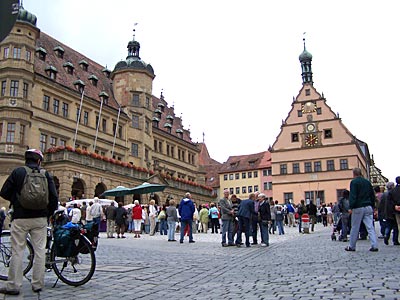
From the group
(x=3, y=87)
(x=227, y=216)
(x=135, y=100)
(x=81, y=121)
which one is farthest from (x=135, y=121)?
(x=227, y=216)

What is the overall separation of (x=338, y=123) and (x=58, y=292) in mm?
56681

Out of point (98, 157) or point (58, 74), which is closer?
point (98, 157)

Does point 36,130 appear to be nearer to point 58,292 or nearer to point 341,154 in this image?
point 58,292

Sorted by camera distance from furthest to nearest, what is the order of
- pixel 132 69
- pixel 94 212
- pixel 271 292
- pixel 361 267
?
pixel 132 69 < pixel 94 212 < pixel 361 267 < pixel 271 292

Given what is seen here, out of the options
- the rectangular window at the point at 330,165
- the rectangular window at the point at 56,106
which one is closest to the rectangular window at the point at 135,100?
the rectangular window at the point at 56,106

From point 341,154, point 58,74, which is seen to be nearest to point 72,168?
point 58,74

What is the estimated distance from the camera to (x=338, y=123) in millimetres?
59406

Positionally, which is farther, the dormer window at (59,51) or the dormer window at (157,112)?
the dormer window at (157,112)

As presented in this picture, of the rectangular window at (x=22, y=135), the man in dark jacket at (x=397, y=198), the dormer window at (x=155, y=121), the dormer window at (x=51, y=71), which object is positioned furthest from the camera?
the dormer window at (x=155, y=121)

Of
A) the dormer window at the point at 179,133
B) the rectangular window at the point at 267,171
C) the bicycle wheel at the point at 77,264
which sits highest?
the dormer window at the point at 179,133

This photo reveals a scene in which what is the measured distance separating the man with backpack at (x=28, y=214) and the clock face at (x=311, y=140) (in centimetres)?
5623

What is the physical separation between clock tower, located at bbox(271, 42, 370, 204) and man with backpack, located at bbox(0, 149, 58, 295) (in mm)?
54767

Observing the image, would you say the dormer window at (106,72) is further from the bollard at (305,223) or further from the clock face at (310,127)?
the bollard at (305,223)

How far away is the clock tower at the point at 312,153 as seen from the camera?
58.9 m
